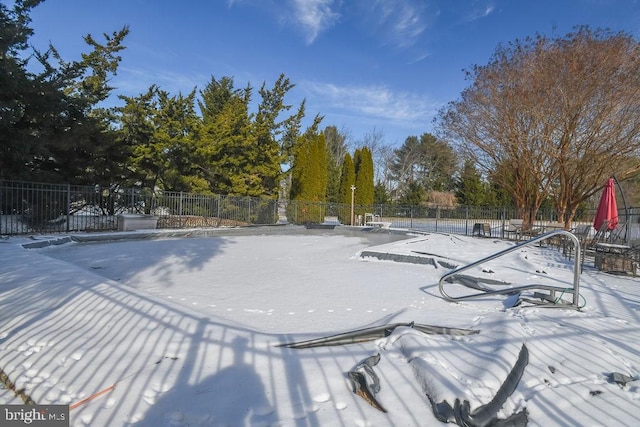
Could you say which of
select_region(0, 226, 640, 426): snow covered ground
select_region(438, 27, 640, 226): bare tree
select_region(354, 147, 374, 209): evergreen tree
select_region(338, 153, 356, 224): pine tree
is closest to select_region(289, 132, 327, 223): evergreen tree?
select_region(338, 153, 356, 224): pine tree

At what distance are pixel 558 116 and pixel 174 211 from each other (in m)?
17.5

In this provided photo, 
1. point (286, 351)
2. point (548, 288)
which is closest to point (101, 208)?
point (286, 351)

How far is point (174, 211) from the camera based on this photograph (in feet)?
52.9

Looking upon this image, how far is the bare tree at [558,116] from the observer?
1444cm

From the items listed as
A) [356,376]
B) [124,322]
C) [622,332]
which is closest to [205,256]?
[124,322]

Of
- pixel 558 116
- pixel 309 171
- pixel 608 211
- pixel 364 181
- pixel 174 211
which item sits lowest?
pixel 174 211

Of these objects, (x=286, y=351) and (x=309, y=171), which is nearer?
(x=286, y=351)

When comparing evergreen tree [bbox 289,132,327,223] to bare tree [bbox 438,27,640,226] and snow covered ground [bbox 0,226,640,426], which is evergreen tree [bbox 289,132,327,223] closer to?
bare tree [bbox 438,27,640,226]

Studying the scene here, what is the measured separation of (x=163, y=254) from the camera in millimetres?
Result: 8492

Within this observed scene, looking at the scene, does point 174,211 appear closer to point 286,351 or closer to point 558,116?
point 286,351

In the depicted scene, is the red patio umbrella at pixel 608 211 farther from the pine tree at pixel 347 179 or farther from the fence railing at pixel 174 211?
the pine tree at pixel 347 179

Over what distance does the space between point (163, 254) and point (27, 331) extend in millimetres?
5177

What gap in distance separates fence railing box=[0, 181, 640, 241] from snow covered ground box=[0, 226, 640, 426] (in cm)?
739

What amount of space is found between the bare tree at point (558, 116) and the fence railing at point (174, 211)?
2.61 metres
